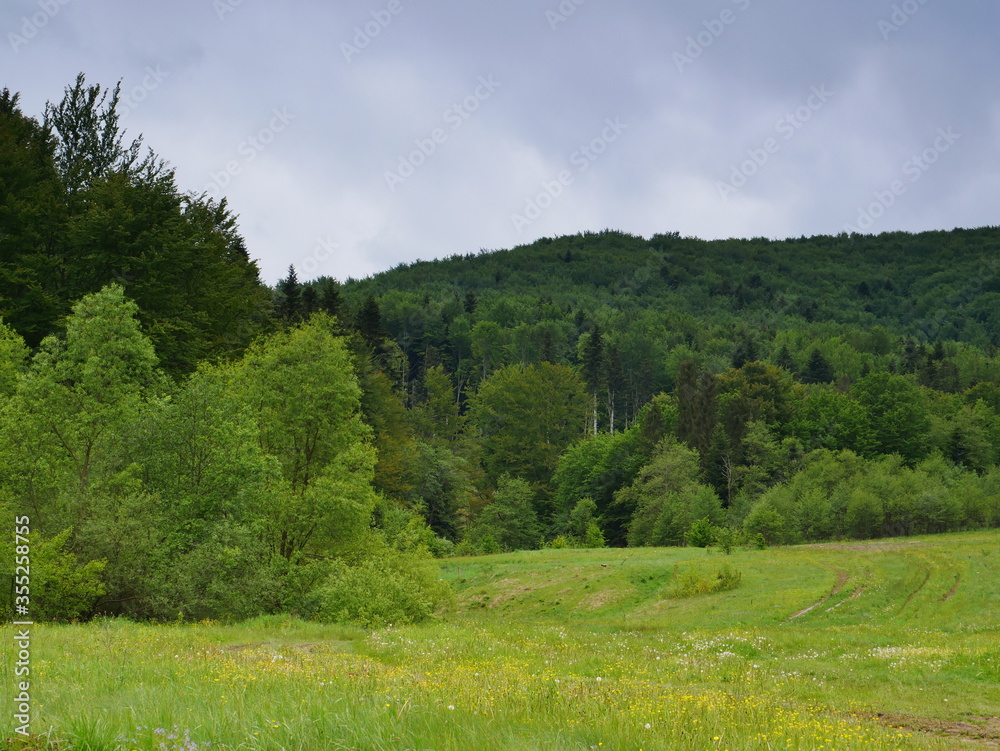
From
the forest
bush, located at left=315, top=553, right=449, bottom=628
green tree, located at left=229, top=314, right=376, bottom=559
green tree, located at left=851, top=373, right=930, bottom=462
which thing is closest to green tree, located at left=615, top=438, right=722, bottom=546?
the forest

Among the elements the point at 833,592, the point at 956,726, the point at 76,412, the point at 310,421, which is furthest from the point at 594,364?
the point at 956,726

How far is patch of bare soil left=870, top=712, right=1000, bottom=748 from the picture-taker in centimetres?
949

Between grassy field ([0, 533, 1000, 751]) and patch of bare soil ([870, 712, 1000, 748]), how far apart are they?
0.21 feet

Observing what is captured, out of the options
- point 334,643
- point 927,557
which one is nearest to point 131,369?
point 334,643

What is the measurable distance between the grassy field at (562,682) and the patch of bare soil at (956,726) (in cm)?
6

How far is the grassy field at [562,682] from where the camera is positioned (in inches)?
214

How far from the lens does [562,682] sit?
1043cm

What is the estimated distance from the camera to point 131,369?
1172 inches

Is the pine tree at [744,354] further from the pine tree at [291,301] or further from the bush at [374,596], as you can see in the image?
the bush at [374,596]

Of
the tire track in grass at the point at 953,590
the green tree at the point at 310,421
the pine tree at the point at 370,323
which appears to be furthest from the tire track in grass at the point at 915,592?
the pine tree at the point at 370,323

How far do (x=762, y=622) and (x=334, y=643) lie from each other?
19777 millimetres

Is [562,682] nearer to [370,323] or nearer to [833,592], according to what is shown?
[833,592]

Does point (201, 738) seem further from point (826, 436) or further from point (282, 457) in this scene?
point (826, 436)

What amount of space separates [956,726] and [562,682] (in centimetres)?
569
